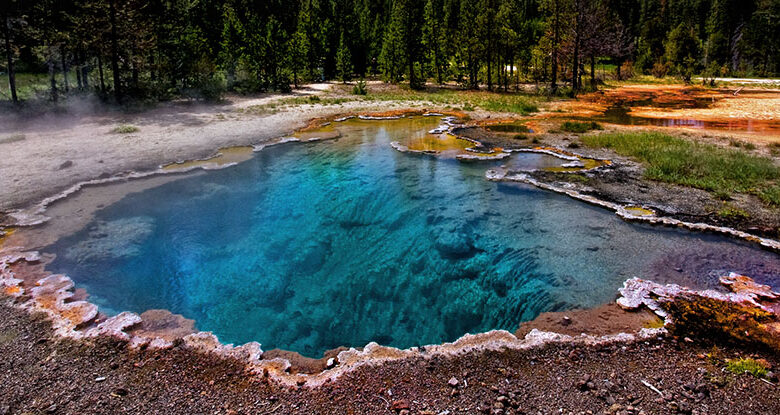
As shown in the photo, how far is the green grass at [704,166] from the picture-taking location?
11992 millimetres

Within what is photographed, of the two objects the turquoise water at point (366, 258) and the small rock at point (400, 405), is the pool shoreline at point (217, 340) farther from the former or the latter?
the small rock at point (400, 405)

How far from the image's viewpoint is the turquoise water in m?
7.66

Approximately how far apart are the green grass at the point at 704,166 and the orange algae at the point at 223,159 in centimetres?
1468

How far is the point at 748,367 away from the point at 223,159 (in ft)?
54.0

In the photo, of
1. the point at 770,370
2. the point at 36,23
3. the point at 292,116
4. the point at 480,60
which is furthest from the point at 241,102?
the point at 770,370

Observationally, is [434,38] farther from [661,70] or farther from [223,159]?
[223,159]

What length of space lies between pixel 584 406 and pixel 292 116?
23.9 m

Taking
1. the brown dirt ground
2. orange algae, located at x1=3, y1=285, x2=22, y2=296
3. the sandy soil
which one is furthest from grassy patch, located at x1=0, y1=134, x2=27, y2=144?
the brown dirt ground

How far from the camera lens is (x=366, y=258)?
9859 millimetres

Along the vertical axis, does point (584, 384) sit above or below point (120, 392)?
below

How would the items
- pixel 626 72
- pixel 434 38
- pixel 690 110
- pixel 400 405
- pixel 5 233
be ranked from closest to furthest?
pixel 400 405, pixel 5 233, pixel 690 110, pixel 434 38, pixel 626 72

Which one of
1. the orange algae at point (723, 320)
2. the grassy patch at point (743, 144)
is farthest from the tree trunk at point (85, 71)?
the grassy patch at point (743, 144)

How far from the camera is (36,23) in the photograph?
24.0 m

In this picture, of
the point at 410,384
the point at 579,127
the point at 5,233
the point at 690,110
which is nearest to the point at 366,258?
the point at 410,384
